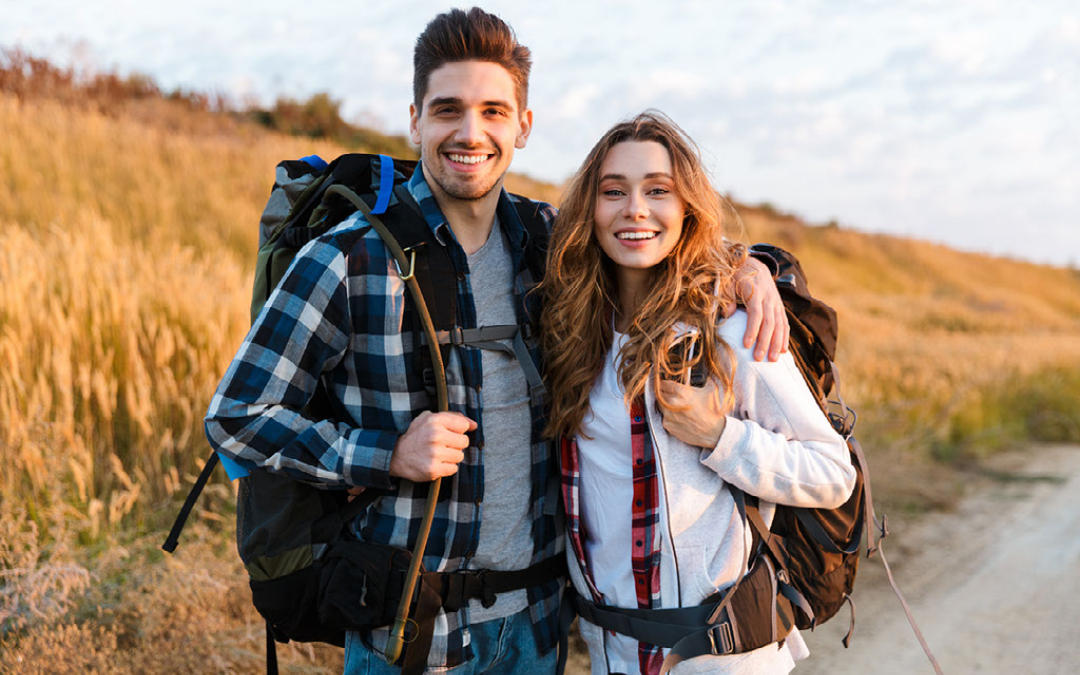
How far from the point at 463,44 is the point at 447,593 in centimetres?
159

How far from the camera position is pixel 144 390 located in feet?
13.6

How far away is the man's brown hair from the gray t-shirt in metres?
0.60

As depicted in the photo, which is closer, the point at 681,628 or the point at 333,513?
the point at 681,628

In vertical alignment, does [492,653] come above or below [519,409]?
below

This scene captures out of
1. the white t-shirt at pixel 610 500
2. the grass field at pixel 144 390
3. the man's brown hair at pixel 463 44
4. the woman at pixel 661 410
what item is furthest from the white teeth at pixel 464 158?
the grass field at pixel 144 390

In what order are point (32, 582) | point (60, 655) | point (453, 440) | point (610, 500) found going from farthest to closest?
point (32, 582)
point (60, 655)
point (610, 500)
point (453, 440)

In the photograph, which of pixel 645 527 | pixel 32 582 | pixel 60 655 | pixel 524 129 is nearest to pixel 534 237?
pixel 524 129

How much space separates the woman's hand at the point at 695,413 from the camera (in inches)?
81.6

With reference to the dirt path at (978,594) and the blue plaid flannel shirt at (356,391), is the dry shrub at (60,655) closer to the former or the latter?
the blue plaid flannel shirt at (356,391)

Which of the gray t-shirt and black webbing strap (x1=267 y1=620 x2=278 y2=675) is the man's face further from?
black webbing strap (x1=267 y1=620 x2=278 y2=675)

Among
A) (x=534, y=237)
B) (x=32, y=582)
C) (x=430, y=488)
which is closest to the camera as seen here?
(x=430, y=488)

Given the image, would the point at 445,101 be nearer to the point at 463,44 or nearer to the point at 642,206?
the point at 463,44

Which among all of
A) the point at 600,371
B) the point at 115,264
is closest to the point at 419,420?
the point at 600,371

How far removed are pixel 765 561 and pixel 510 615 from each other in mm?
753
